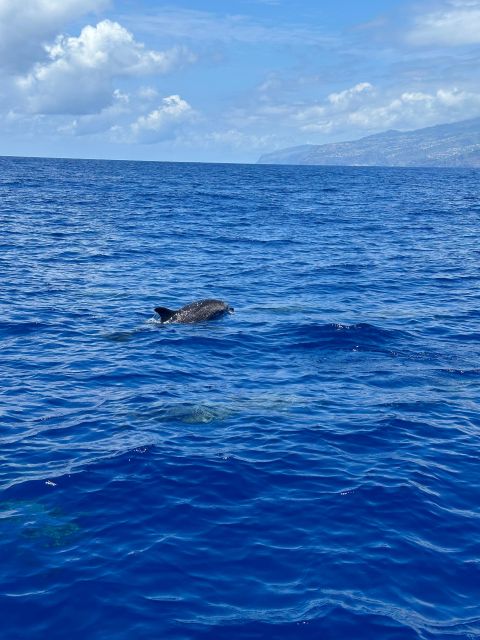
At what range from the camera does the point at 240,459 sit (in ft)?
52.3

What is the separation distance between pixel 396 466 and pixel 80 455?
7.60 m

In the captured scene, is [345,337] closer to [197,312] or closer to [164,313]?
[197,312]

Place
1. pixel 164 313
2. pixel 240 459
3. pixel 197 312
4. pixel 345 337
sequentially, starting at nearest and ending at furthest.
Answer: pixel 240 459 < pixel 345 337 < pixel 164 313 < pixel 197 312

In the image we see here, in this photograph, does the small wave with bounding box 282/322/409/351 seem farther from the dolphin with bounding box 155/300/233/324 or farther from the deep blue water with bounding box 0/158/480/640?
the dolphin with bounding box 155/300/233/324

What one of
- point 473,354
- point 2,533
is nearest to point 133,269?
point 473,354

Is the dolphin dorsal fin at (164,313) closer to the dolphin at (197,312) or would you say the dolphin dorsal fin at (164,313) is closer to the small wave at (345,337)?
the dolphin at (197,312)

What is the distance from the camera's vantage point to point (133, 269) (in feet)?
131

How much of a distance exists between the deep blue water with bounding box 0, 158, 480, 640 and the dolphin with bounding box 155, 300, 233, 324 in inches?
29.6

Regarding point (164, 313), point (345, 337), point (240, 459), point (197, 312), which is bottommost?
point (240, 459)

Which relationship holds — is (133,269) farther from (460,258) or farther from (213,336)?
(460,258)

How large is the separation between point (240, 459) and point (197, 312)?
45.1 feet

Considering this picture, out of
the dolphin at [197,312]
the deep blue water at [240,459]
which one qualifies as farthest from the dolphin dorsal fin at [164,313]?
the deep blue water at [240,459]

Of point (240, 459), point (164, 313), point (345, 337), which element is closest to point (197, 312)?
point (164, 313)

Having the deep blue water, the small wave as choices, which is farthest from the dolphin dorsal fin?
the small wave
